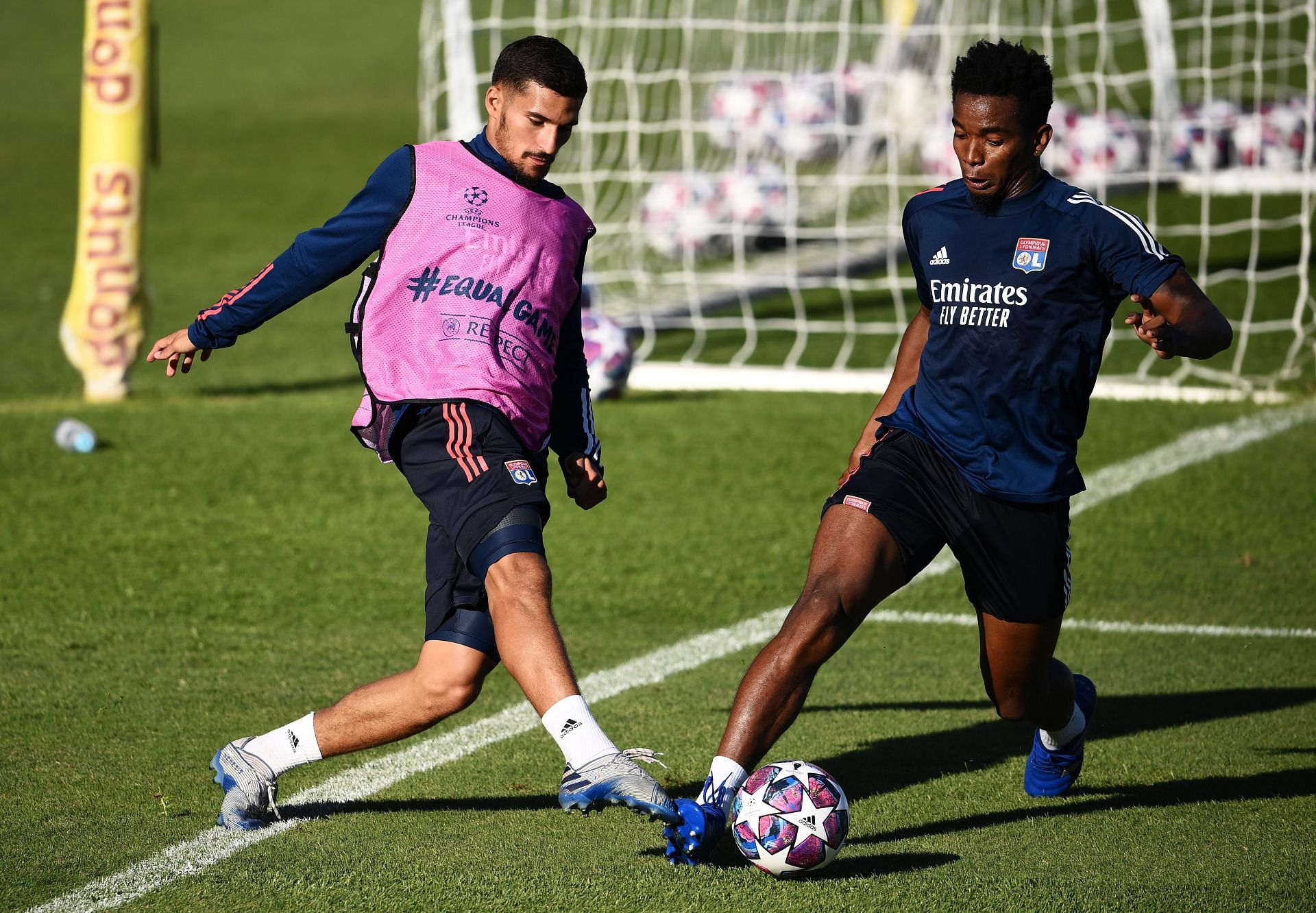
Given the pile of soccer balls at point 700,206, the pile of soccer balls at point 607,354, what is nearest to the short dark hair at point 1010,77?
the pile of soccer balls at point 607,354

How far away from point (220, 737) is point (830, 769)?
1.86 metres

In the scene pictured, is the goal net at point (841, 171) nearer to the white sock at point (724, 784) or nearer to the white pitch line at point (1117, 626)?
the white pitch line at point (1117, 626)

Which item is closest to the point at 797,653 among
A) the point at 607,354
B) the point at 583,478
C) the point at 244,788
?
the point at 583,478

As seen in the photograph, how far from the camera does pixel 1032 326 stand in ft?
13.6

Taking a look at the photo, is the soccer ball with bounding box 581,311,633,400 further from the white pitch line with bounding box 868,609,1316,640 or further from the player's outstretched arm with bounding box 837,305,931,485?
the player's outstretched arm with bounding box 837,305,931,485

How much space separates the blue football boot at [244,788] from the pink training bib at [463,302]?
0.85 m

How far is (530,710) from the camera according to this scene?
214 inches

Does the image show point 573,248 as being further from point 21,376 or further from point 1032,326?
point 21,376

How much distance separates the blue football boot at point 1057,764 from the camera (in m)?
4.56

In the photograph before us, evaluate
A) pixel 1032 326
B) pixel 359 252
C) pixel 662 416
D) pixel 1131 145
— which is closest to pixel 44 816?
pixel 359 252

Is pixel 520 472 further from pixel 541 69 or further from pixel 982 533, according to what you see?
pixel 982 533

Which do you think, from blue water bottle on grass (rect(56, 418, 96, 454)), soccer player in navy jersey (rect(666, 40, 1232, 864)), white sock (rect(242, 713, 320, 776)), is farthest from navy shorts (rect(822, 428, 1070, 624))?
blue water bottle on grass (rect(56, 418, 96, 454))

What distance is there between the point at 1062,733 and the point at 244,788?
219 cm

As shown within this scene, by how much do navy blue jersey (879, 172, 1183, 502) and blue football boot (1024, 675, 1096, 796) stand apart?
75 cm
